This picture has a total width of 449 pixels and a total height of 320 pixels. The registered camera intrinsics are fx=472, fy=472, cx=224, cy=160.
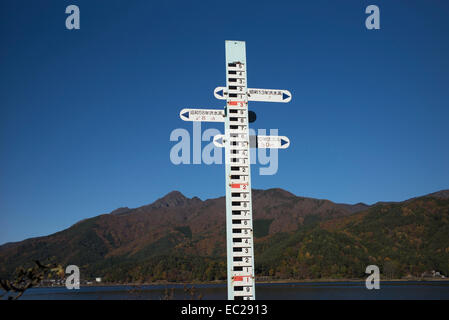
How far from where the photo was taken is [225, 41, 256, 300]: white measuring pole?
15047mm

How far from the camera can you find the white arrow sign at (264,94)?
52.4ft

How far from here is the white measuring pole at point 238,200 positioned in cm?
1505

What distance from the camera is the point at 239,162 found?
1542cm

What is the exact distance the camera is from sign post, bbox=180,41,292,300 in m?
15.1

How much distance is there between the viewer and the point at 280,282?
18550 cm

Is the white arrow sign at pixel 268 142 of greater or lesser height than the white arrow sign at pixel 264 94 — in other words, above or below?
below

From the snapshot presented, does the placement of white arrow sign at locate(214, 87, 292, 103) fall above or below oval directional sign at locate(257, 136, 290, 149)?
above

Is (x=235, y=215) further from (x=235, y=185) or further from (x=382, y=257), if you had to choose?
(x=382, y=257)

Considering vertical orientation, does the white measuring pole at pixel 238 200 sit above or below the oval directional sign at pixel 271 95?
below

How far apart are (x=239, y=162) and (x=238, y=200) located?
4.07 ft

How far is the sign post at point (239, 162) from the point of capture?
15.1 metres

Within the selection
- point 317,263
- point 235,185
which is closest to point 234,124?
point 235,185
